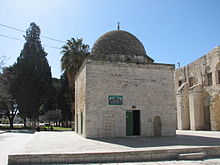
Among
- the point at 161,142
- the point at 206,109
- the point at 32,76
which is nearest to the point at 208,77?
the point at 206,109

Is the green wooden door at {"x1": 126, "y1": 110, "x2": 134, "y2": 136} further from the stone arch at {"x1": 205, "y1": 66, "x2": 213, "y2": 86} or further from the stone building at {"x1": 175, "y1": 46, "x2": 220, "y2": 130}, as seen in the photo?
the stone arch at {"x1": 205, "y1": 66, "x2": 213, "y2": 86}

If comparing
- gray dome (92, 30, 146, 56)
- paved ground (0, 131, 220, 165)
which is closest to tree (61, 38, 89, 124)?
gray dome (92, 30, 146, 56)

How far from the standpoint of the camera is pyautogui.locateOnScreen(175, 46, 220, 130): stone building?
65.7 feet

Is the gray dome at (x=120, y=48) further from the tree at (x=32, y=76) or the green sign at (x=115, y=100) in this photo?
the tree at (x=32, y=76)

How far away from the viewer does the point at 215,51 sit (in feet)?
65.8

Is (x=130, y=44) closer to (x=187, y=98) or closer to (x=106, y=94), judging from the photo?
(x=106, y=94)

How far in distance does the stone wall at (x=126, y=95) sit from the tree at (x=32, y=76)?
17.7 m

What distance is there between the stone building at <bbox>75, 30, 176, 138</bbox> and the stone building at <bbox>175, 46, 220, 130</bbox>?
8.17 meters

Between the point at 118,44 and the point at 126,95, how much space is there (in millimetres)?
4280

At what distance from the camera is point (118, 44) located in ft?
51.1

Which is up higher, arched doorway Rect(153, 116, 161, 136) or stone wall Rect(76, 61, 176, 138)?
stone wall Rect(76, 61, 176, 138)

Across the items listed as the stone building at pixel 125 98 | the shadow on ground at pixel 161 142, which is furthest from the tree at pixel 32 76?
the shadow on ground at pixel 161 142

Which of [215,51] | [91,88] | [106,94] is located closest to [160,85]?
[106,94]

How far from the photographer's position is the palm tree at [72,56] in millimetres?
22094
